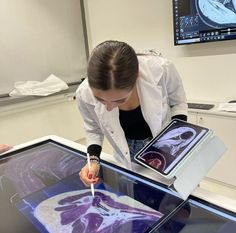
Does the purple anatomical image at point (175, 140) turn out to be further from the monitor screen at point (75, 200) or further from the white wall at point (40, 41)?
the white wall at point (40, 41)

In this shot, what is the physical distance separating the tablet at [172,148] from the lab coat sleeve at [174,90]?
267 millimetres

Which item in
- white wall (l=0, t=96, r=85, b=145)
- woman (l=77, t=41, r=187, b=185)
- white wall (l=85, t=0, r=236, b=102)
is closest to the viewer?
woman (l=77, t=41, r=187, b=185)

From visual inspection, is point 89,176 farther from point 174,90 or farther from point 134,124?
point 174,90

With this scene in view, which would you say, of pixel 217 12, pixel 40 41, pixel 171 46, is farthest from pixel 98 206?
pixel 40 41

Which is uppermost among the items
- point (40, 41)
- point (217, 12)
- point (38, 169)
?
point (217, 12)

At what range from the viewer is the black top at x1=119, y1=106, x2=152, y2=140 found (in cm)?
116

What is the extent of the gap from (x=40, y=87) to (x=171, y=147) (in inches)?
83.7

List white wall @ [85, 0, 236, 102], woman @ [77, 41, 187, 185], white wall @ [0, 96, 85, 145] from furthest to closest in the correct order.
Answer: white wall @ [0, 96, 85, 145]
white wall @ [85, 0, 236, 102]
woman @ [77, 41, 187, 185]

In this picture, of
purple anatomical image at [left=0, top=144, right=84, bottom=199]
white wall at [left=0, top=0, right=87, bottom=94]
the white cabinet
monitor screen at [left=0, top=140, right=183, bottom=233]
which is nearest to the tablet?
monitor screen at [left=0, top=140, right=183, bottom=233]

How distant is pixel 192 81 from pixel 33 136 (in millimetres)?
1701

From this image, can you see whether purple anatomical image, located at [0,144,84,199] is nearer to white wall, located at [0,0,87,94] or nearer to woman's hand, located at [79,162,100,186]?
woman's hand, located at [79,162,100,186]

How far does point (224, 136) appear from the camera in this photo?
6.54 ft

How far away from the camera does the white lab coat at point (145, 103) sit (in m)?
1.11

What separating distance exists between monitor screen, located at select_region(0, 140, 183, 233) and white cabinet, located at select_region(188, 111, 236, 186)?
3.97ft
